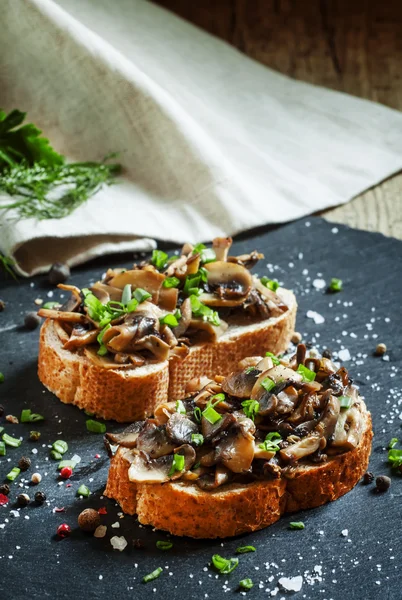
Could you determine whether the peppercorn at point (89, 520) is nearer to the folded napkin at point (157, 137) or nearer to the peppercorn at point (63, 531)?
the peppercorn at point (63, 531)

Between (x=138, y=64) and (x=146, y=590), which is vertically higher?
(x=138, y=64)

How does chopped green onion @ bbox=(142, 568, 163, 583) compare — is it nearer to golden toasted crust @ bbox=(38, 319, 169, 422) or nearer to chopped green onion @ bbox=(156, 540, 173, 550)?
chopped green onion @ bbox=(156, 540, 173, 550)

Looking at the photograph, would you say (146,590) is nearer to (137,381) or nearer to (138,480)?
(138,480)

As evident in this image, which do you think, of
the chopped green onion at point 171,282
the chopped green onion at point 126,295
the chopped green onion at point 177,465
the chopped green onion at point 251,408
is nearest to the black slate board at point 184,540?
the chopped green onion at point 177,465

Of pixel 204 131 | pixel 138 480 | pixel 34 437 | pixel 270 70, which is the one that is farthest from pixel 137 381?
pixel 270 70

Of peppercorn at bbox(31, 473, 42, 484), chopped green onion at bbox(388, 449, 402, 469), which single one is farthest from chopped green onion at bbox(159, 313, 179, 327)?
chopped green onion at bbox(388, 449, 402, 469)

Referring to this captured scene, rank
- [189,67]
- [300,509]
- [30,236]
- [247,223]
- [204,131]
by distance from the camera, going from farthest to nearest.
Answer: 1. [189,67]
2. [204,131]
3. [247,223]
4. [30,236]
5. [300,509]

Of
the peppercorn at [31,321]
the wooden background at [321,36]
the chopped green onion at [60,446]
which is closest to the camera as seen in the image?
Result: the chopped green onion at [60,446]
